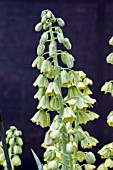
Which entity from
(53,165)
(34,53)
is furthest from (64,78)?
(34,53)

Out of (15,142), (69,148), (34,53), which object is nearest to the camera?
(69,148)

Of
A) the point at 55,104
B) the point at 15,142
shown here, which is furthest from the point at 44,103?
the point at 15,142

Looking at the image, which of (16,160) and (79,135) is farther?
(16,160)

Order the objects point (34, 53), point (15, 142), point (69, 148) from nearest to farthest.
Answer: point (69, 148) < point (15, 142) < point (34, 53)

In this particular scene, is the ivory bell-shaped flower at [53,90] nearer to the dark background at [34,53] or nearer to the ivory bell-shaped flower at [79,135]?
the ivory bell-shaped flower at [79,135]

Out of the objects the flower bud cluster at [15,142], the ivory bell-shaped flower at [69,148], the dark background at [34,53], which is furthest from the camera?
the dark background at [34,53]

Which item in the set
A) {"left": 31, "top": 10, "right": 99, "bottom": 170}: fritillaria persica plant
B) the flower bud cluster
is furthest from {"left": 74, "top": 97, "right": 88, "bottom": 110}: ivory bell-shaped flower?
the flower bud cluster

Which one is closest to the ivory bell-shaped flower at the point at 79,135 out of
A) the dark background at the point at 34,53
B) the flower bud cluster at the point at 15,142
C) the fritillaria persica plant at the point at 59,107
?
the fritillaria persica plant at the point at 59,107

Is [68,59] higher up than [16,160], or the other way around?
[68,59]

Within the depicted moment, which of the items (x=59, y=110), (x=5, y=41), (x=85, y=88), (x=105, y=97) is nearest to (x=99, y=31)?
(x=105, y=97)

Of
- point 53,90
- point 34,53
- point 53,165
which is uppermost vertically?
point 34,53

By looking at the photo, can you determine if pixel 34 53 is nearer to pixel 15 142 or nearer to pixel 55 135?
pixel 15 142
